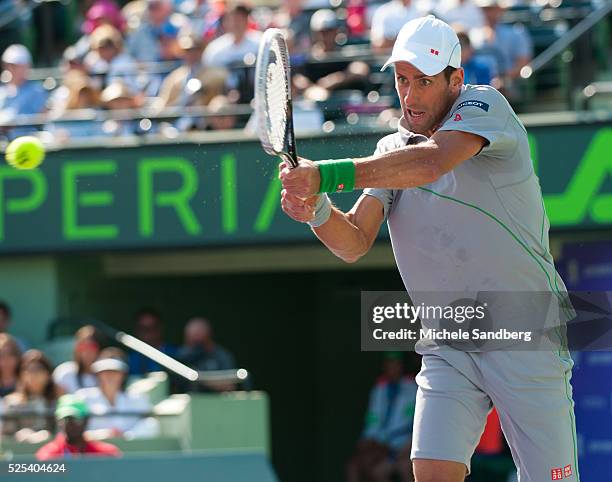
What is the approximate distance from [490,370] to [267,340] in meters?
11.6

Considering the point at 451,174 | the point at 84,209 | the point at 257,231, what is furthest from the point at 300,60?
the point at 451,174

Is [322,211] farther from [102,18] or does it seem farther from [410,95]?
[102,18]

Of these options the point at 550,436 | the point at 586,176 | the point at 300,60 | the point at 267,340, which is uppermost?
the point at 300,60

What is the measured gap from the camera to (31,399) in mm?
10453

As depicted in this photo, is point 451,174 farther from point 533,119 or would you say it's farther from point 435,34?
point 533,119

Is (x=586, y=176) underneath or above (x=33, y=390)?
above

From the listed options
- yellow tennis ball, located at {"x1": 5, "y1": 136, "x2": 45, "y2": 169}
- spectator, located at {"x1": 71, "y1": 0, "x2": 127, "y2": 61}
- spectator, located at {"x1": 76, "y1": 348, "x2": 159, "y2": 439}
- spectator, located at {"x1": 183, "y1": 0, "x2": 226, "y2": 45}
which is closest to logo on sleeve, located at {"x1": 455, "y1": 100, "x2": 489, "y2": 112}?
yellow tennis ball, located at {"x1": 5, "y1": 136, "x2": 45, "y2": 169}

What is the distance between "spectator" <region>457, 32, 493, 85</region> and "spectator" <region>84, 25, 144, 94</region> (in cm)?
338

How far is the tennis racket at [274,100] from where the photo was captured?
4.58 meters

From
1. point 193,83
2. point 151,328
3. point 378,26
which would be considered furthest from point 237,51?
point 151,328

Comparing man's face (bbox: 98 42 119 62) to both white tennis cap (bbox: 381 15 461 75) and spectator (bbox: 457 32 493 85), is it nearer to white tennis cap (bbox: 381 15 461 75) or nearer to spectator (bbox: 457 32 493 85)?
spectator (bbox: 457 32 493 85)

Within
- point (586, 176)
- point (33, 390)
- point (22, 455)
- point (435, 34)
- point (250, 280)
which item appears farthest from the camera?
point (250, 280)

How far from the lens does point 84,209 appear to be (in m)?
12.1

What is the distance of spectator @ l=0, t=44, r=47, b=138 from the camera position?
12812 millimetres
